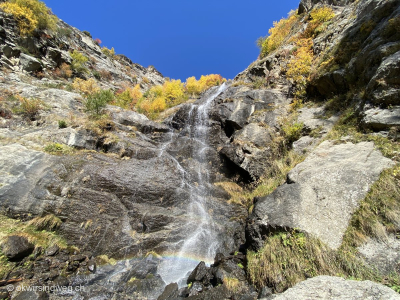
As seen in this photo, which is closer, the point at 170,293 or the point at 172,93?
the point at 170,293

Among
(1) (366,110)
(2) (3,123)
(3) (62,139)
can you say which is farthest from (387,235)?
(2) (3,123)

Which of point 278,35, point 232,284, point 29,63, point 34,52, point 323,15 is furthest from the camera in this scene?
point 278,35

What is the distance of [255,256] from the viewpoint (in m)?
Answer: 5.68

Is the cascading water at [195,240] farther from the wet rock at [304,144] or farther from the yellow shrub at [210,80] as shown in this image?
the yellow shrub at [210,80]

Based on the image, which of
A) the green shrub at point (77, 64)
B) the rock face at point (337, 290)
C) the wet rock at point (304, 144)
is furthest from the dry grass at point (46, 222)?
the green shrub at point (77, 64)

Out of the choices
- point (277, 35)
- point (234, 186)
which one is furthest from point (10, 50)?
point (277, 35)

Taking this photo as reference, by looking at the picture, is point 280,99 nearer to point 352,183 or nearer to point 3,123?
point 352,183

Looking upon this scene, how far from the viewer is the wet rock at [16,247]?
230 inches

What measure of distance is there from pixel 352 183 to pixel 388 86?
4.45m

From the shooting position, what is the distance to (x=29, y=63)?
1752 cm

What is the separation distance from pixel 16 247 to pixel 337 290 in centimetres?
859

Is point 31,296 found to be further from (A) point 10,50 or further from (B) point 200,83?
(B) point 200,83

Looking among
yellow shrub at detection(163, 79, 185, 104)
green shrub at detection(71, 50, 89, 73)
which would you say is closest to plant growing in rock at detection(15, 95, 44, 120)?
green shrub at detection(71, 50, 89, 73)

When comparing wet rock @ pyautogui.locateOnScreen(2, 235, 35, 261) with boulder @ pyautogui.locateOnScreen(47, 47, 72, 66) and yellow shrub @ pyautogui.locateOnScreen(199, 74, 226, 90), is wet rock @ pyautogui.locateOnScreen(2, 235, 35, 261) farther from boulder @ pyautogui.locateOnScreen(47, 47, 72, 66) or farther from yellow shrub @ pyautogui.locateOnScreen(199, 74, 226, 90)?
yellow shrub @ pyautogui.locateOnScreen(199, 74, 226, 90)
